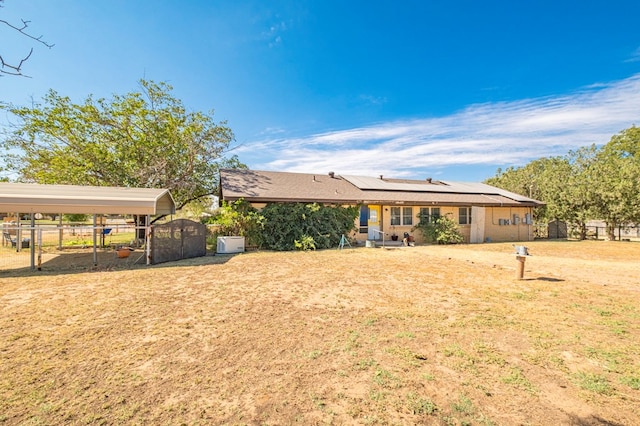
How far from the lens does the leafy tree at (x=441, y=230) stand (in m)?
16.4

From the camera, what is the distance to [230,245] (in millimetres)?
12617

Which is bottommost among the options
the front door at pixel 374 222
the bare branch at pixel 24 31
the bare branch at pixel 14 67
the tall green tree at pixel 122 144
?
the front door at pixel 374 222

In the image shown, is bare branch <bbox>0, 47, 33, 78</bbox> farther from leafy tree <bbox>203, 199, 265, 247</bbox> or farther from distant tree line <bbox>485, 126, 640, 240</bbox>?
distant tree line <bbox>485, 126, 640, 240</bbox>

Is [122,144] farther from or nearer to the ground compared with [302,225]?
farther from the ground

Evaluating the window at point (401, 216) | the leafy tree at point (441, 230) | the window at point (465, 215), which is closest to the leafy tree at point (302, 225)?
the window at point (401, 216)

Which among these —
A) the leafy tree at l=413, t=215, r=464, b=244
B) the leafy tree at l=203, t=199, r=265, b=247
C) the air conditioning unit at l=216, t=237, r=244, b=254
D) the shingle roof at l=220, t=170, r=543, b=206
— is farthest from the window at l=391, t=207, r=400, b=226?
the air conditioning unit at l=216, t=237, r=244, b=254

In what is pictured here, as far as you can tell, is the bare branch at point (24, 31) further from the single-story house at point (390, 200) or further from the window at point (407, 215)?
the window at point (407, 215)

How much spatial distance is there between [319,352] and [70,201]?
10608 mm

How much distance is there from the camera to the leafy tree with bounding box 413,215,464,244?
53.8 ft

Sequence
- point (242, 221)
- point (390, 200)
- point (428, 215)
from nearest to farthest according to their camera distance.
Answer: point (242, 221) < point (390, 200) < point (428, 215)

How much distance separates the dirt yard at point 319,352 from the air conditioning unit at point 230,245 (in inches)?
209

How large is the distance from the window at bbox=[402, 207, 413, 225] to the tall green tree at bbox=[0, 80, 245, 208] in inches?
526

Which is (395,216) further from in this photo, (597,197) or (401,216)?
(597,197)

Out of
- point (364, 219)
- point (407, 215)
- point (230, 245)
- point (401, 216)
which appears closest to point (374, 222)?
point (364, 219)
